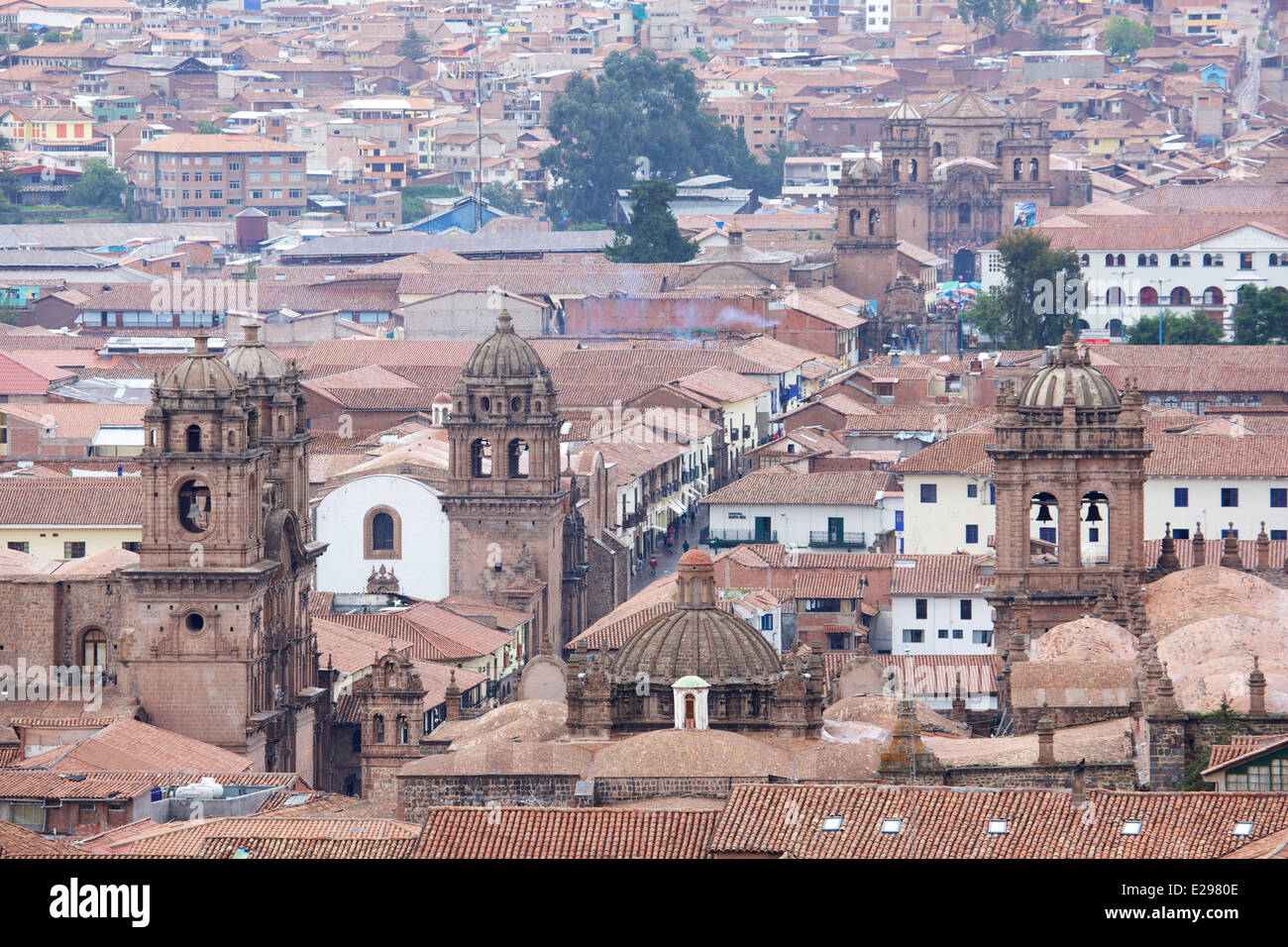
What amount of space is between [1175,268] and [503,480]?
7049 cm

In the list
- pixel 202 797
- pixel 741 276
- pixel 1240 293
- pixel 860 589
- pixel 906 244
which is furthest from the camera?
pixel 906 244

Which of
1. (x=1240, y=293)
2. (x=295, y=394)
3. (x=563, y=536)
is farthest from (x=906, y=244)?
(x=295, y=394)

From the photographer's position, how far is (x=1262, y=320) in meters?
140

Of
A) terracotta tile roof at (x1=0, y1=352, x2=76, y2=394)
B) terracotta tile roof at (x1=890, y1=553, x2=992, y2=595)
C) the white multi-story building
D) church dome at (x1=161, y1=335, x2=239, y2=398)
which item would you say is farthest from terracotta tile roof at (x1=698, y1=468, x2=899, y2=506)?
the white multi-story building

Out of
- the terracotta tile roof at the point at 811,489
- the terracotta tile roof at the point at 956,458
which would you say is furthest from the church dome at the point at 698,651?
the terracotta tile roof at the point at 811,489

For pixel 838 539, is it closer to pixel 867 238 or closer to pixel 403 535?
pixel 403 535

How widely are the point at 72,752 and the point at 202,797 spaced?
20.2 ft

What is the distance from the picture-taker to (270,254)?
181 meters

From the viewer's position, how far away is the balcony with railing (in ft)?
331

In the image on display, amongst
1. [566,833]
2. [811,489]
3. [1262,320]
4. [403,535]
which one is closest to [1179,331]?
[1262,320]

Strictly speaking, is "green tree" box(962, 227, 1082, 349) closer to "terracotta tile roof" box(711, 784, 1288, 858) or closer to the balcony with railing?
the balcony with railing

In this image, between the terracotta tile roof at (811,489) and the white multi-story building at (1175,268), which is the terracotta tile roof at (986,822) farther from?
the white multi-story building at (1175,268)
